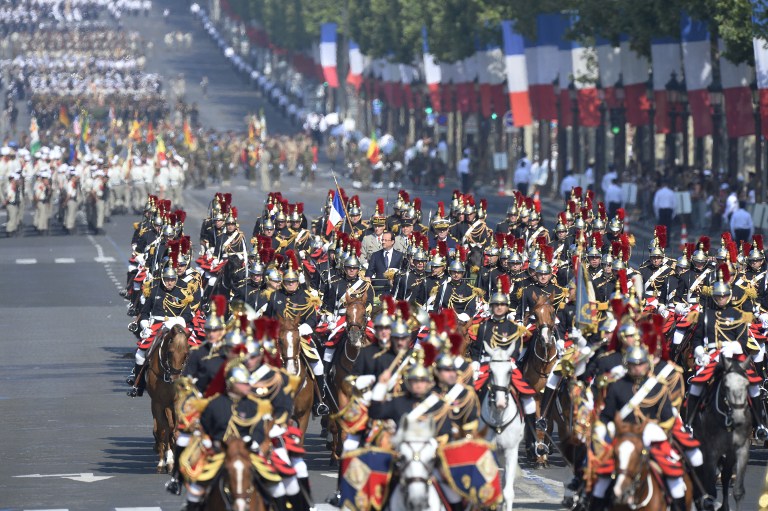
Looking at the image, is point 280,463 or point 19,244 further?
point 19,244

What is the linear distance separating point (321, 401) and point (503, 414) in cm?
472

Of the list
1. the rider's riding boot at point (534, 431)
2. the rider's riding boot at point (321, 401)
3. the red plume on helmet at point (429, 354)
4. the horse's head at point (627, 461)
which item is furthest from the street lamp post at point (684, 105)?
the horse's head at point (627, 461)

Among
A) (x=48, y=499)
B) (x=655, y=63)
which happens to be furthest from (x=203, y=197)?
(x=48, y=499)

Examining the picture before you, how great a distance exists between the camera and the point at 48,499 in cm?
2717

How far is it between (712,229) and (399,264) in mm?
32216

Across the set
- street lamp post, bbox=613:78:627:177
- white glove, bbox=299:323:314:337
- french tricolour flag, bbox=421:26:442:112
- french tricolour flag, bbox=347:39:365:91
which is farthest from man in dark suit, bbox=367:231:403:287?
french tricolour flag, bbox=347:39:365:91

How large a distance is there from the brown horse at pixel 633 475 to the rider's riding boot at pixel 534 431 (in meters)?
6.16

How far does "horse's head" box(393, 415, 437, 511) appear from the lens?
62.7ft

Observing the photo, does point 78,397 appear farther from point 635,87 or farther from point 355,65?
point 355,65

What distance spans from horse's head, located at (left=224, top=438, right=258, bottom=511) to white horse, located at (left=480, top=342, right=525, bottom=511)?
16.1ft

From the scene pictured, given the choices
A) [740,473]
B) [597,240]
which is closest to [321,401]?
[740,473]

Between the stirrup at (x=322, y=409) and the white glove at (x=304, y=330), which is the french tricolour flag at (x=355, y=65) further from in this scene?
the white glove at (x=304, y=330)

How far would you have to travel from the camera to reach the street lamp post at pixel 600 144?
81.1 m

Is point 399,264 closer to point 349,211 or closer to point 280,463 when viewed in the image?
point 349,211
